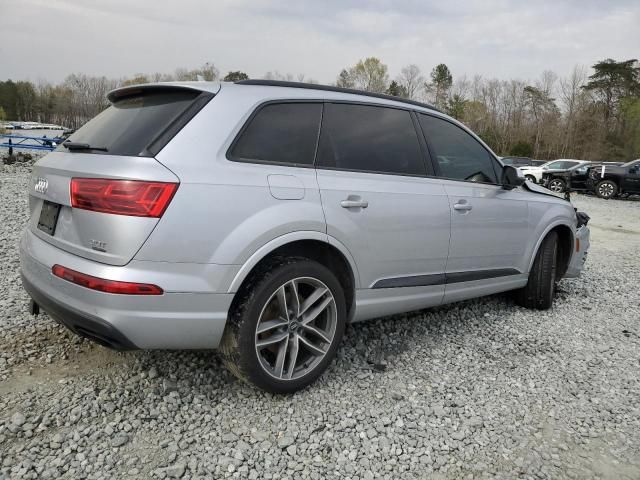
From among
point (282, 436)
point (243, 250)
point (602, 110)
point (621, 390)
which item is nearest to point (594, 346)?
point (621, 390)

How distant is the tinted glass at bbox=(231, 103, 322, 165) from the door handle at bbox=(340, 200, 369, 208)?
0.99 feet

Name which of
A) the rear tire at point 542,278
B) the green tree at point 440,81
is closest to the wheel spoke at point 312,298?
the rear tire at point 542,278

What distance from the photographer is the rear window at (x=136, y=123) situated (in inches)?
96.9

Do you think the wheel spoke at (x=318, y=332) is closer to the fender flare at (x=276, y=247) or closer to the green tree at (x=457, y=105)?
the fender flare at (x=276, y=247)

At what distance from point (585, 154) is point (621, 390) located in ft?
181

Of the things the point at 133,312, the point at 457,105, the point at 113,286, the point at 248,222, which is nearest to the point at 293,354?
the point at 248,222

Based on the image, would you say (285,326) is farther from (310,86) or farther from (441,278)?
(310,86)

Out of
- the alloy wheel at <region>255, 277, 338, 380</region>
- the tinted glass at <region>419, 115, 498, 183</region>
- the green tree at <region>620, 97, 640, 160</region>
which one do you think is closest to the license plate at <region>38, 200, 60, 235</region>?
the alloy wheel at <region>255, 277, 338, 380</region>

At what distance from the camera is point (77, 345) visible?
130 inches

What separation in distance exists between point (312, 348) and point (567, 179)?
2164 cm

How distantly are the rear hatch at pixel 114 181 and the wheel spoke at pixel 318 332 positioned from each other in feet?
3.52

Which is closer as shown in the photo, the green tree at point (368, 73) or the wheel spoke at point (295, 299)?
the wheel spoke at point (295, 299)

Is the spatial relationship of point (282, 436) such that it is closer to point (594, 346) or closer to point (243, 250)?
point (243, 250)

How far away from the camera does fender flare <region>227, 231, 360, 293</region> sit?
2490 millimetres
